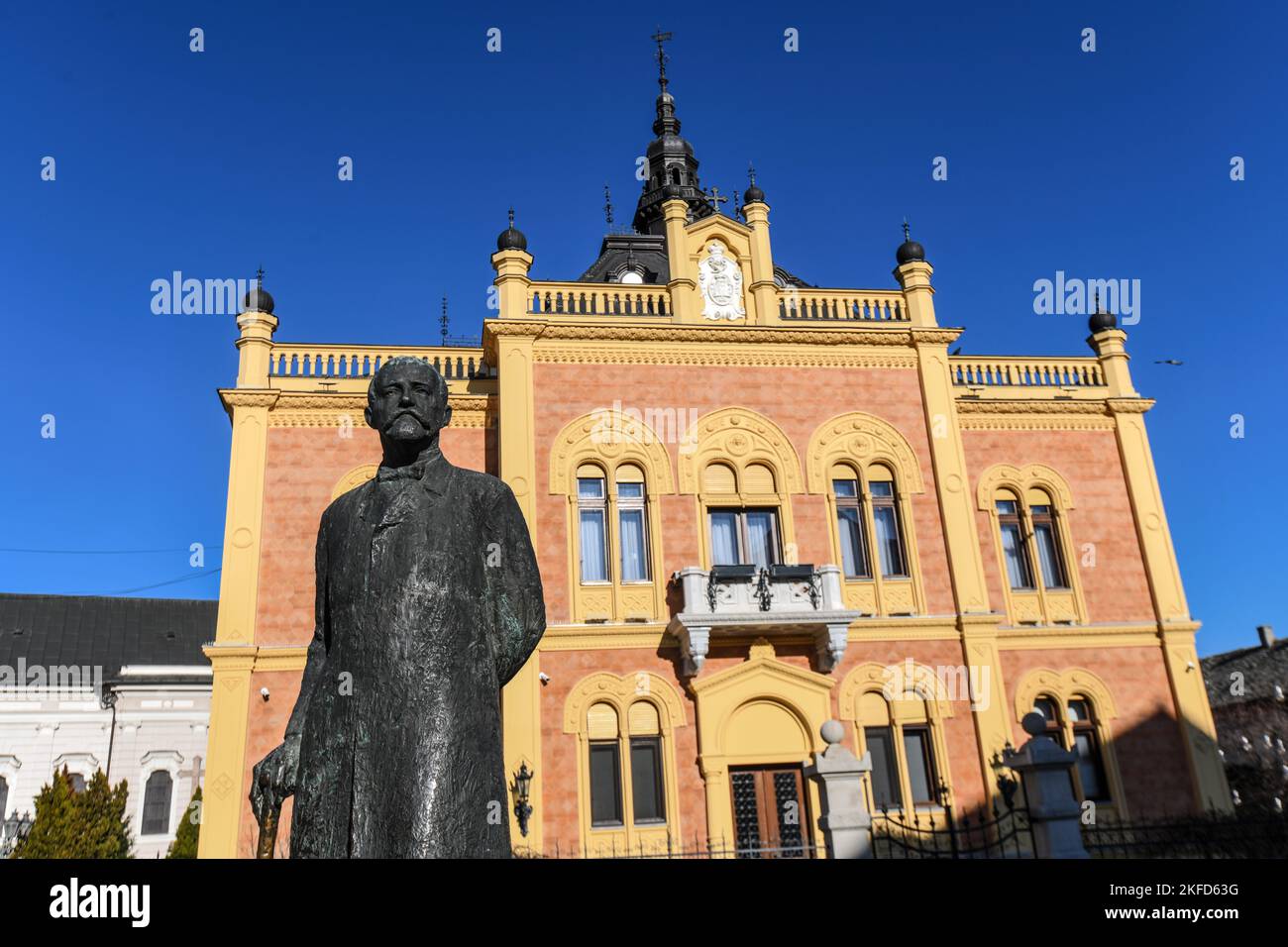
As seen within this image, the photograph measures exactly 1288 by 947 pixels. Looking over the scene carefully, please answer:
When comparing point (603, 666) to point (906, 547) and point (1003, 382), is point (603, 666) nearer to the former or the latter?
point (906, 547)

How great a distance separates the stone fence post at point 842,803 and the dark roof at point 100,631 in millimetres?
29395

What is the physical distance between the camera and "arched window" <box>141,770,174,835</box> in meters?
28.9

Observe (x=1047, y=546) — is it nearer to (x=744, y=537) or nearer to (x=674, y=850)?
(x=744, y=537)

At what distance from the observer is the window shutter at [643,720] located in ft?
50.1

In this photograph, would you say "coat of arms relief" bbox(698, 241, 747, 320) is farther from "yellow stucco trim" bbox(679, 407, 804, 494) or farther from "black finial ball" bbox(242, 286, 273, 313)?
"black finial ball" bbox(242, 286, 273, 313)

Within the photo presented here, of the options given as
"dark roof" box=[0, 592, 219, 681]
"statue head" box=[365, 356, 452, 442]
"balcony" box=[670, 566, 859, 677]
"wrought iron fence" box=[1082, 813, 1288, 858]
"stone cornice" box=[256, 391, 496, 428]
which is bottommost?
"wrought iron fence" box=[1082, 813, 1288, 858]

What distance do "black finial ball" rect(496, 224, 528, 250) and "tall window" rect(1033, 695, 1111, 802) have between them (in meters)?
13.5

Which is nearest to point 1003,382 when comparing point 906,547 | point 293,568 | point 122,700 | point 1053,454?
point 1053,454

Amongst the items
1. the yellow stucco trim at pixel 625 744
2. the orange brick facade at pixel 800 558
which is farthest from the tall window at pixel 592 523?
the yellow stucco trim at pixel 625 744

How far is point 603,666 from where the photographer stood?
610 inches

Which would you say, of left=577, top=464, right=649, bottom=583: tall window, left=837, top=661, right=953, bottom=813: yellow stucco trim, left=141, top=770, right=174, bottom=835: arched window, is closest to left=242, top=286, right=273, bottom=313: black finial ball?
left=577, top=464, right=649, bottom=583: tall window

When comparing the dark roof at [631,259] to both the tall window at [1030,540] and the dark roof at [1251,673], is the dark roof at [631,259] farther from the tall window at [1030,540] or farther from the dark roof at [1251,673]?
the dark roof at [1251,673]

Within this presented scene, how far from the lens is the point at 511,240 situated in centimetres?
1795
